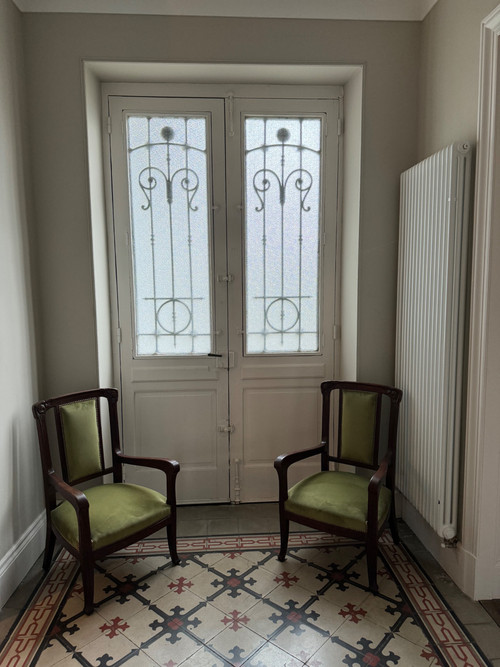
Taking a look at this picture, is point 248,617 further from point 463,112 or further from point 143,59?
point 143,59

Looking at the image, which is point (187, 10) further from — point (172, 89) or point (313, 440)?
point (313, 440)

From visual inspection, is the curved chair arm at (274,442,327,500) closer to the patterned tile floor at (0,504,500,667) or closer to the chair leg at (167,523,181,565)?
the patterned tile floor at (0,504,500,667)

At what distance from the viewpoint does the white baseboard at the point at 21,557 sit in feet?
7.31

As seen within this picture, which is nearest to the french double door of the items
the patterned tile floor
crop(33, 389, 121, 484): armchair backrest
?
crop(33, 389, 121, 484): armchair backrest

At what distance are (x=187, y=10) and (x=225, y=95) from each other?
0.49 metres

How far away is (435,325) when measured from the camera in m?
2.32

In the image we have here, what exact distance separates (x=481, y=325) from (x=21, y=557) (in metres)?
2.54

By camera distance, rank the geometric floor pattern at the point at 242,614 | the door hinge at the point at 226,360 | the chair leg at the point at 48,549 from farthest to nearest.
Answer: the door hinge at the point at 226,360, the chair leg at the point at 48,549, the geometric floor pattern at the point at 242,614

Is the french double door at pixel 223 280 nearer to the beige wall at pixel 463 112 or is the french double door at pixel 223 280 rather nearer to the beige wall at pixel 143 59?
the beige wall at pixel 143 59

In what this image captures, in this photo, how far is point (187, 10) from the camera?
2551 mm

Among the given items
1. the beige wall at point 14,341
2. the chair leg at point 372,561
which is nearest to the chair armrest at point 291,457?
the chair leg at point 372,561

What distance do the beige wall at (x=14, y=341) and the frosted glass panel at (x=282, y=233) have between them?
4.27 ft

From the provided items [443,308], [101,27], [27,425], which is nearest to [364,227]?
[443,308]

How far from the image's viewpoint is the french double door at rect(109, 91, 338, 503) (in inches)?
115
